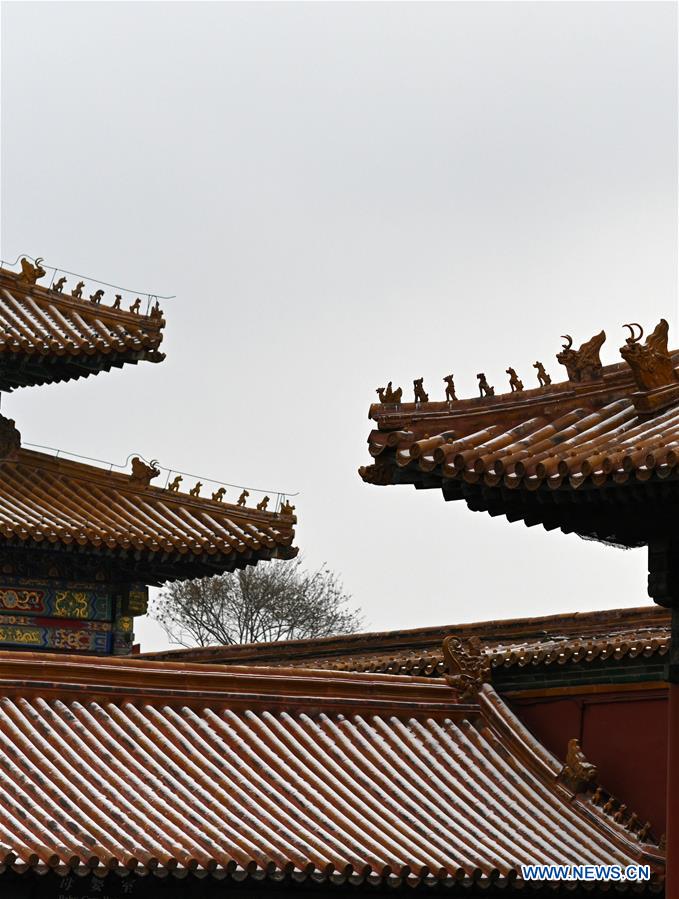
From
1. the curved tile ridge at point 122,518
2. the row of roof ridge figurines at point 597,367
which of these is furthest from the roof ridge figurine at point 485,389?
the curved tile ridge at point 122,518

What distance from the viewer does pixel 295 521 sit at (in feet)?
68.3

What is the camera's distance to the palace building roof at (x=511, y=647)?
654 inches

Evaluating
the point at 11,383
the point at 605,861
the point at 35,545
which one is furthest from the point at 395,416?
the point at 11,383

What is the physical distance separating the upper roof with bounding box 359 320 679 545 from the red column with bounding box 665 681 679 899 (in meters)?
1.17

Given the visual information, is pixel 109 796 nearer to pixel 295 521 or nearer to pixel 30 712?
pixel 30 712

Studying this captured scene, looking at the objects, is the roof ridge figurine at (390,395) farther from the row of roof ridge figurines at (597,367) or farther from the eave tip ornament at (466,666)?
the eave tip ornament at (466,666)

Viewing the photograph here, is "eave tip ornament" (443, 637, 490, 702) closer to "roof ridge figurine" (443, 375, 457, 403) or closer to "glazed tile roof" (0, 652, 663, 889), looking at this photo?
"glazed tile roof" (0, 652, 663, 889)

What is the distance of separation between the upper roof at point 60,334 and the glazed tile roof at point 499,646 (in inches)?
149

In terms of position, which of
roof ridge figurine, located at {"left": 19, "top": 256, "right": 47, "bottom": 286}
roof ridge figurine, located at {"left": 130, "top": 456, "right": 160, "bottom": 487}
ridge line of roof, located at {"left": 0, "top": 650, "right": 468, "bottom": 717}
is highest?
roof ridge figurine, located at {"left": 19, "top": 256, "right": 47, "bottom": 286}

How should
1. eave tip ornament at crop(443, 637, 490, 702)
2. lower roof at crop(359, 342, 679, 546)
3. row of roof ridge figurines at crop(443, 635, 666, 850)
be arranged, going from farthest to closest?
eave tip ornament at crop(443, 637, 490, 702) → row of roof ridge figurines at crop(443, 635, 666, 850) → lower roof at crop(359, 342, 679, 546)

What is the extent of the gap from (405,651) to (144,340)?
436 cm

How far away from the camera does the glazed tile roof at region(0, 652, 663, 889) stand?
1362 cm

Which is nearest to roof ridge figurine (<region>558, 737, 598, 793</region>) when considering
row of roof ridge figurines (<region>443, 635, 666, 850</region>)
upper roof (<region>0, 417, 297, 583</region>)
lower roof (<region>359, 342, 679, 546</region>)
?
row of roof ridge figurines (<region>443, 635, 666, 850</region>)

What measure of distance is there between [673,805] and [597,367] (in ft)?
10.2
